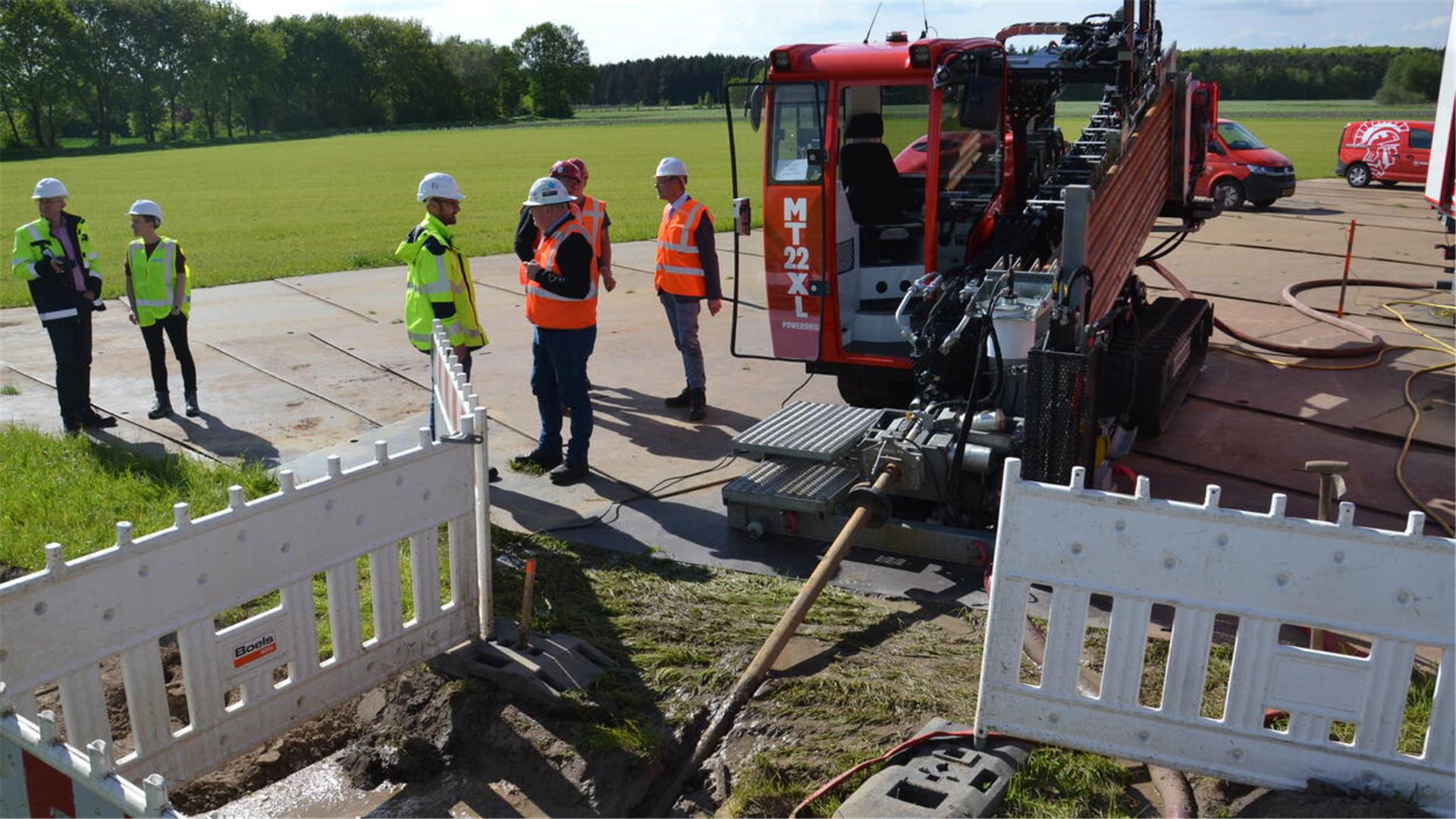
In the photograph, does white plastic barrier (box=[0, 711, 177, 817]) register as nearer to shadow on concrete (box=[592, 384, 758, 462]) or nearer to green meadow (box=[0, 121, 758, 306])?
shadow on concrete (box=[592, 384, 758, 462])

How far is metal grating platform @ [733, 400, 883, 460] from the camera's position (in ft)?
21.5

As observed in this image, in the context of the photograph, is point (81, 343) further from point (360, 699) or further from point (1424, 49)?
point (1424, 49)

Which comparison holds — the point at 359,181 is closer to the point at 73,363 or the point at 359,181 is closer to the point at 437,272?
the point at 73,363

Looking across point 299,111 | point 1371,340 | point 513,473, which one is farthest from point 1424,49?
point 299,111

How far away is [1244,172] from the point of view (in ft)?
74.6

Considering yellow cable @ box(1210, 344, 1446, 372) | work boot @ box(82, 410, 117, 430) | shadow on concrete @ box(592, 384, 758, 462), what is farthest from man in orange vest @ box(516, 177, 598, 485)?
yellow cable @ box(1210, 344, 1446, 372)

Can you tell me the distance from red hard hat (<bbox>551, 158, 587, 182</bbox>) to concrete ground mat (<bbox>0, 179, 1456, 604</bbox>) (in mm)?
1780

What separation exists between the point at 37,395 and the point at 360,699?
655 cm

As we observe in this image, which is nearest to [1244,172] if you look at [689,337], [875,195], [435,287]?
[875,195]

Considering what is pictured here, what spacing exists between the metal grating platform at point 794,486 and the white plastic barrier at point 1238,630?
2308mm

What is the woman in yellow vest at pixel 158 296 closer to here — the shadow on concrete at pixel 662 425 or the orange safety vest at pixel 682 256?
the shadow on concrete at pixel 662 425

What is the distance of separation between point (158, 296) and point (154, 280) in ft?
0.40

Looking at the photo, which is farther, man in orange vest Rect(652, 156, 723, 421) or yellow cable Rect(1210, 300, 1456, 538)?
man in orange vest Rect(652, 156, 723, 421)

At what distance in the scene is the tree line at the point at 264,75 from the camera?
84375 mm
